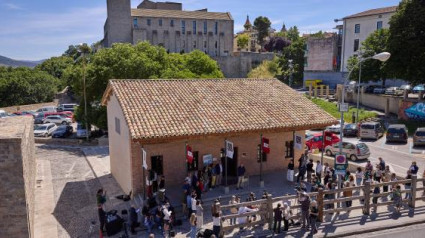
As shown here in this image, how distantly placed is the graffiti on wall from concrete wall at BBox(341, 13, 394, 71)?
23.2 m

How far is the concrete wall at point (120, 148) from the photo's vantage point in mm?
19028

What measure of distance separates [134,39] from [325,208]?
69.2 metres

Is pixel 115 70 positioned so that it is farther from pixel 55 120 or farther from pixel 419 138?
pixel 419 138

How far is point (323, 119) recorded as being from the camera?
837 inches

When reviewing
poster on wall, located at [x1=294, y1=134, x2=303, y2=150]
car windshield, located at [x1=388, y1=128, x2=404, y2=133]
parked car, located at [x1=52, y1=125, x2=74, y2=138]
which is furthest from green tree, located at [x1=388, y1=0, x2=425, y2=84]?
parked car, located at [x1=52, y1=125, x2=74, y2=138]

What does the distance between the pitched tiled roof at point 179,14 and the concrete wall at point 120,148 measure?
204ft

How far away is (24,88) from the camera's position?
6397 centimetres

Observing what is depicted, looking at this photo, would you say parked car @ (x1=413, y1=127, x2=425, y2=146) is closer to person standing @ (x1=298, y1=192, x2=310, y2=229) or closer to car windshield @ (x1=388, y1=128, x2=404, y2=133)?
car windshield @ (x1=388, y1=128, x2=404, y2=133)

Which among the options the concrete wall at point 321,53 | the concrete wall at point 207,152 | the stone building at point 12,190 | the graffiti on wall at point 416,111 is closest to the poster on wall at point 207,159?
the concrete wall at point 207,152

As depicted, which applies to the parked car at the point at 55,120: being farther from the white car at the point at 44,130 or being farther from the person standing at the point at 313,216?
the person standing at the point at 313,216

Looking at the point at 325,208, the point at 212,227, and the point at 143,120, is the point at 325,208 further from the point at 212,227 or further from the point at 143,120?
the point at 143,120

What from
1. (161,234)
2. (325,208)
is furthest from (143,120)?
(325,208)

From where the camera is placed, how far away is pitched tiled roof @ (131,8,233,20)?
80875 mm

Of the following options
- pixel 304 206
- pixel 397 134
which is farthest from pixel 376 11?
pixel 304 206
